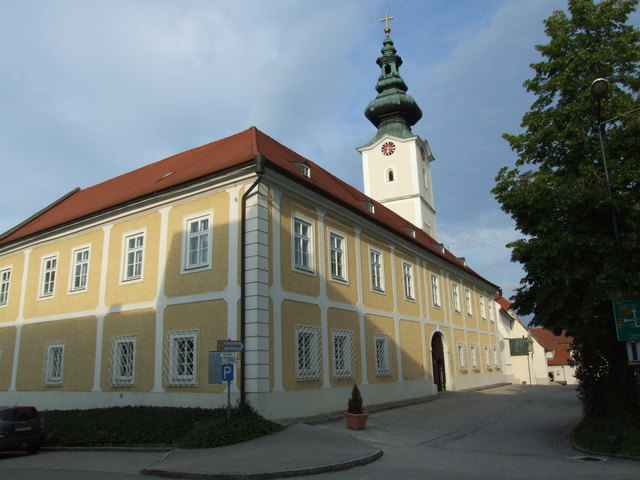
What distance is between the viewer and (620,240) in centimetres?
1095

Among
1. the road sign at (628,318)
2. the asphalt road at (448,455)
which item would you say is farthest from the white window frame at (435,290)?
the road sign at (628,318)

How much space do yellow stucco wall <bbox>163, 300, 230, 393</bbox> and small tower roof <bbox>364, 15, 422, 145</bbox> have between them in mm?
25770

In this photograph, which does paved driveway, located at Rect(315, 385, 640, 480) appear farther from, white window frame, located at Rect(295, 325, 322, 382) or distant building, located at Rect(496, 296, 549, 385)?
distant building, located at Rect(496, 296, 549, 385)

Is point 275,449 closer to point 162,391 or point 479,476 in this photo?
point 479,476

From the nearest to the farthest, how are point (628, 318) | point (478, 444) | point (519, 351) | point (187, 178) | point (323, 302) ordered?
point (628, 318) → point (478, 444) → point (187, 178) → point (323, 302) → point (519, 351)

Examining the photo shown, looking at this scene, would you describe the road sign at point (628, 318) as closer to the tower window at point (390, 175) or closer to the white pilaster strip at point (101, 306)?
the white pilaster strip at point (101, 306)

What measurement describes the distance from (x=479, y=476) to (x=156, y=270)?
11.5 meters

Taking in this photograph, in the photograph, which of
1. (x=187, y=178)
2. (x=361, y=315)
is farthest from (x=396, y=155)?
(x=187, y=178)

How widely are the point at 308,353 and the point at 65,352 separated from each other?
29.4 feet

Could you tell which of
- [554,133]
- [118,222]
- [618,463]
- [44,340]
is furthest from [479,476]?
[44,340]

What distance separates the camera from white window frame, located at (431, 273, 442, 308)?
88.5 ft

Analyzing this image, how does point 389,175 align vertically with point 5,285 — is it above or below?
above

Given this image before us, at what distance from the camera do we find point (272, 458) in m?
9.85

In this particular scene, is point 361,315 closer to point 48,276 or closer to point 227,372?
point 227,372
